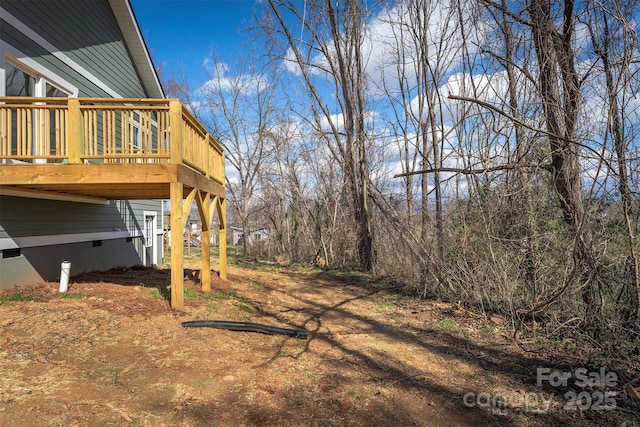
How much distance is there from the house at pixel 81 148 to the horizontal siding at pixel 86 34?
0.07 ft

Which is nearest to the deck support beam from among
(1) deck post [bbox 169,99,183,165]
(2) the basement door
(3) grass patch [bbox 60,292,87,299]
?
(1) deck post [bbox 169,99,183,165]

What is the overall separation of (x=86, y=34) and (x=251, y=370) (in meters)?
8.28

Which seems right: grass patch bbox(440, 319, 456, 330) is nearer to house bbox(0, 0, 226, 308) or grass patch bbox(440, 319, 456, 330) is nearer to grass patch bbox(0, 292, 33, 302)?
house bbox(0, 0, 226, 308)

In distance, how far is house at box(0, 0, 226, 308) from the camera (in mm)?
5188

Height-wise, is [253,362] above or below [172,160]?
below

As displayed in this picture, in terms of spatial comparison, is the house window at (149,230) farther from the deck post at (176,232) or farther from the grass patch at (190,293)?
the deck post at (176,232)

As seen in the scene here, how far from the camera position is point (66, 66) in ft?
24.2

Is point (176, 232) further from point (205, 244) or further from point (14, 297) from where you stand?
point (14, 297)

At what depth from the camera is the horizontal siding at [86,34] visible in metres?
6.46

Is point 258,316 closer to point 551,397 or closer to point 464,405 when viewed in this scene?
point 464,405

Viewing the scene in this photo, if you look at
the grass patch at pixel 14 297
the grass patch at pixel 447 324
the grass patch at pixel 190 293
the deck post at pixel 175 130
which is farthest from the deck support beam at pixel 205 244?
the grass patch at pixel 447 324

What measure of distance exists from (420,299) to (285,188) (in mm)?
11751

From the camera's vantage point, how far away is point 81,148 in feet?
17.1

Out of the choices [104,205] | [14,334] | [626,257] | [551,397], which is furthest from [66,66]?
[626,257]
